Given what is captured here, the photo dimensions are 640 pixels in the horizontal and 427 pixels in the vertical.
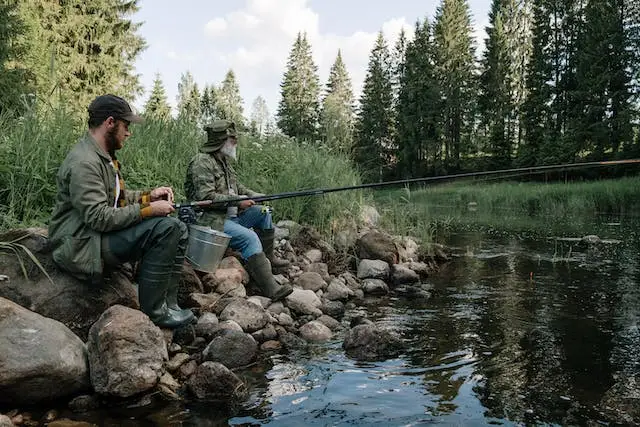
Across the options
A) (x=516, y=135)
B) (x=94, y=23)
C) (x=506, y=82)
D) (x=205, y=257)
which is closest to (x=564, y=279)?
(x=205, y=257)

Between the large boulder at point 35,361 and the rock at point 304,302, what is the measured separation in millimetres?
2404

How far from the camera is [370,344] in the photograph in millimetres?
4227

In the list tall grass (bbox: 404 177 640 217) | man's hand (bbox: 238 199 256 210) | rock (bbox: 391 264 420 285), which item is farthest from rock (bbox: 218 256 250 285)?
tall grass (bbox: 404 177 640 217)

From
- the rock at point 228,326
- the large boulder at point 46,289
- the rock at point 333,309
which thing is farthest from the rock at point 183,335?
the rock at point 333,309

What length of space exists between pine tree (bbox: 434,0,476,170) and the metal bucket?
4381cm

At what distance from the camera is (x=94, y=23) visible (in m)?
23.9

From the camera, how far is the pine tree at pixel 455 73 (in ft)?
154

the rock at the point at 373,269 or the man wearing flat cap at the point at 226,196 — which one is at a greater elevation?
the man wearing flat cap at the point at 226,196

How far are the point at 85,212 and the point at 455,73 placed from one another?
4749cm

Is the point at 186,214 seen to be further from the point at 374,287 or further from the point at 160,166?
the point at 374,287

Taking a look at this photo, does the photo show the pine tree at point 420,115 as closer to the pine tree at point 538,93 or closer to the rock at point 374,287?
the pine tree at point 538,93

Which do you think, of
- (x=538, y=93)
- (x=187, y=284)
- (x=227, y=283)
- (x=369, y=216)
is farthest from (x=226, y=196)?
(x=538, y=93)

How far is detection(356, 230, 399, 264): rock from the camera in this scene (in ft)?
25.3

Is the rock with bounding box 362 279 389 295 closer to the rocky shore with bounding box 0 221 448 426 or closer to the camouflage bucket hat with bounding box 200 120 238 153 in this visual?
the rocky shore with bounding box 0 221 448 426
